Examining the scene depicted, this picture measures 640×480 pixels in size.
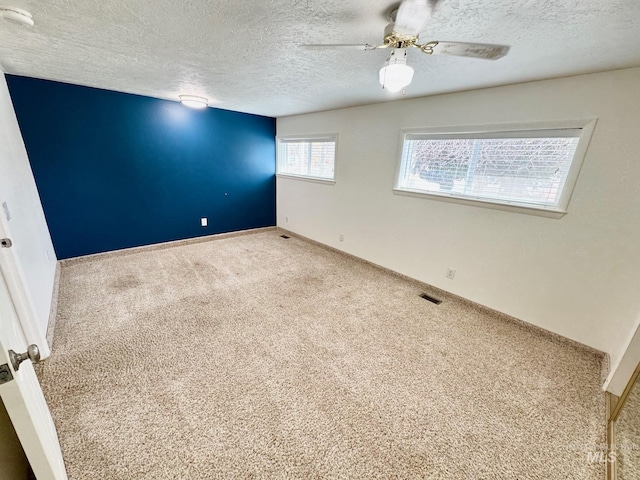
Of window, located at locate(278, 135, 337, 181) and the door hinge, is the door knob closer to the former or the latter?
the door hinge

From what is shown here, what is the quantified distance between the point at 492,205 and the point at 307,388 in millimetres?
2253

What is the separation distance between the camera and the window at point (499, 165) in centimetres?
198

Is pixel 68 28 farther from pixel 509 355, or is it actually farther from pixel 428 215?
pixel 509 355

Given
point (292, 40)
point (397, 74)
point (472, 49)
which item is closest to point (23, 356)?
point (397, 74)

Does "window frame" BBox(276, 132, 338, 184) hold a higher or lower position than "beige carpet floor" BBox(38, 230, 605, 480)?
higher

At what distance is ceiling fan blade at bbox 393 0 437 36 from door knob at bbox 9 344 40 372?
1.63 m

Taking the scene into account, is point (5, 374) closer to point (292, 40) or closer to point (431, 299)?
point (292, 40)

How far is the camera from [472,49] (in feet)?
3.88

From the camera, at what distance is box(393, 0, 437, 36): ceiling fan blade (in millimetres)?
950

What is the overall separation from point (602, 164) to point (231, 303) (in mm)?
3240

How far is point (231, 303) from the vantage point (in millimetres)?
2508

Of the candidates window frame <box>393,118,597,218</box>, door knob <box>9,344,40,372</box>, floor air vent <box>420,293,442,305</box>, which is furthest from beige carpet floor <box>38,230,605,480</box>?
window frame <box>393,118,597,218</box>

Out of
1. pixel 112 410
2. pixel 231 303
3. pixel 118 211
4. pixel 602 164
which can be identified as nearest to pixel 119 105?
pixel 118 211

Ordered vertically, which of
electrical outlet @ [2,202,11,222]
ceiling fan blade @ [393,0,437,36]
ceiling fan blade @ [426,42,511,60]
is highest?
ceiling fan blade @ [393,0,437,36]
